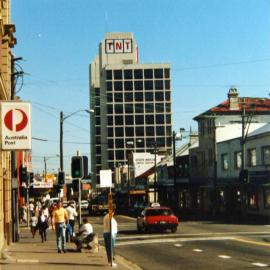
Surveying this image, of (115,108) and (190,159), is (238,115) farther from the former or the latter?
(115,108)

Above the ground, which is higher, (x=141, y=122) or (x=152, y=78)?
(x=152, y=78)

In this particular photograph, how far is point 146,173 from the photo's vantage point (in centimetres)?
10681

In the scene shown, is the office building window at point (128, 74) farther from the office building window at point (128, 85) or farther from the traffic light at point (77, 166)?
the traffic light at point (77, 166)

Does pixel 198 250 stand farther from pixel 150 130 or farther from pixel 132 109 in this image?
pixel 150 130

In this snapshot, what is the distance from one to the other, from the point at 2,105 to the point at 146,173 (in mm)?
94702

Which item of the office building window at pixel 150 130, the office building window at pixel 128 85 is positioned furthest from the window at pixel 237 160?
the office building window at pixel 150 130

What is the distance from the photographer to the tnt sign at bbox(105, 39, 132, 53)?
614ft

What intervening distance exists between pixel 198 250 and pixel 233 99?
5513cm

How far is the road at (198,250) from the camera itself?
19.6 m

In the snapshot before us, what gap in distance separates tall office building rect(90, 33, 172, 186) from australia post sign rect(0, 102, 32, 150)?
150810 mm

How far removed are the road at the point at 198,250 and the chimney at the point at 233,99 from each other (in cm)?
4444

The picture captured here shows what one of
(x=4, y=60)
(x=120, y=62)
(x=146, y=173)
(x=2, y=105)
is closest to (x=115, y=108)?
(x=120, y=62)

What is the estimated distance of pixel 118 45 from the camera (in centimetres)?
18838

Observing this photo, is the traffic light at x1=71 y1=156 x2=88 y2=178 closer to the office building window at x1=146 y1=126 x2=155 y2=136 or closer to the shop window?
the shop window
